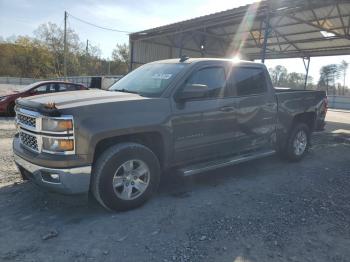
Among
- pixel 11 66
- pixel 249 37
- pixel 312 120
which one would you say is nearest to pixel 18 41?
pixel 11 66

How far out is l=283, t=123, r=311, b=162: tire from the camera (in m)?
6.73

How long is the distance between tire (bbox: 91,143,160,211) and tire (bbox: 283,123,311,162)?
11.7ft

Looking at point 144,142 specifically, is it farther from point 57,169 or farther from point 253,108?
point 253,108

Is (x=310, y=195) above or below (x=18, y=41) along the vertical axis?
below

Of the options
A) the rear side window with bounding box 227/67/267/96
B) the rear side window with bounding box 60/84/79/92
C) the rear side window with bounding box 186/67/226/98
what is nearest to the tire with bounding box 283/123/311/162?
the rear side window with bounding box 227/67/267/96

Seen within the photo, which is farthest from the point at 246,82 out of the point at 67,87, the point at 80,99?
the point at 67,87

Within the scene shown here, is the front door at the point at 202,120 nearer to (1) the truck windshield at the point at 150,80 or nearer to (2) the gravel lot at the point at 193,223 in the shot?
(1) the truck windshield at the point at 150,80

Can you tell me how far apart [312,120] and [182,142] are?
4037mm

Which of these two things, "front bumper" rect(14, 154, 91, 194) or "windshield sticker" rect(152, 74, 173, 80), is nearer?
"front bumper" rect(14, 154, 91, 194)

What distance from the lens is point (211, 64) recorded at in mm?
5008

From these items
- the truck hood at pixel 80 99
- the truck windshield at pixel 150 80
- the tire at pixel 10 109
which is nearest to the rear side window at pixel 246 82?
the truck windshield at pixel 150 80

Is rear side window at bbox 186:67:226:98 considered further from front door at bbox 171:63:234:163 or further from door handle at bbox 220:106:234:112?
door handle at bbox 220:106:234:112

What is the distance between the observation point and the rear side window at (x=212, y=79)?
15.7ft

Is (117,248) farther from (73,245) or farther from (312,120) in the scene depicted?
(312,120)
